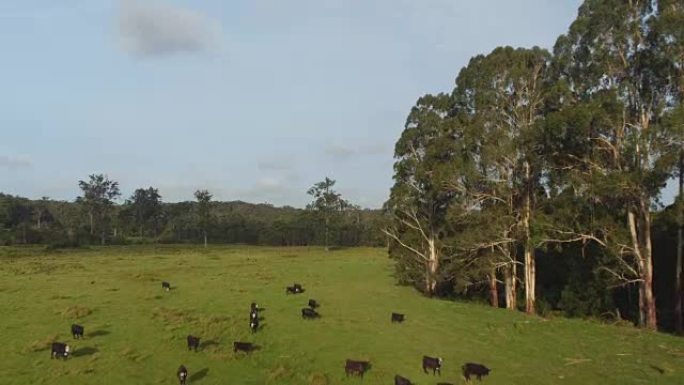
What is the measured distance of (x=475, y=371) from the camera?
998 inches

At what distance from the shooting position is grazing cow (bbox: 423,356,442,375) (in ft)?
85.5

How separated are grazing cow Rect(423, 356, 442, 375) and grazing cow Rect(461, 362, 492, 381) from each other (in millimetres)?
1191

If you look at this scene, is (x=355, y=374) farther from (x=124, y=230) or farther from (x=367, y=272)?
(x=124, y=230)

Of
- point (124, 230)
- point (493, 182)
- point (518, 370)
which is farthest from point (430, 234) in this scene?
point (124, 230)

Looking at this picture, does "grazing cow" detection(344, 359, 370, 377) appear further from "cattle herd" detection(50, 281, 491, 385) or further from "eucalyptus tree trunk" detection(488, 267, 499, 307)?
"eucalyptus tree trunk" detection(488, 267, 499, 307)

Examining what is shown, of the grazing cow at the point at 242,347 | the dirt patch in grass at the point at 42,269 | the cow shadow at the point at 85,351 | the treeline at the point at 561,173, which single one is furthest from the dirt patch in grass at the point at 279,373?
the dirt patch in grass at the point at 42,269

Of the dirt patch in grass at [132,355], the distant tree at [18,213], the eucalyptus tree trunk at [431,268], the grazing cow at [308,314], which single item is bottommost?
the dirt patch in grass at [132,355]

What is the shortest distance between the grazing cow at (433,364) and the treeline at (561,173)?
1734 centimetres

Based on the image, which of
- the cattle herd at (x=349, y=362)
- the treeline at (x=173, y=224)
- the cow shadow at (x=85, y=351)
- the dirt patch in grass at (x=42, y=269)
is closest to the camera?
the cattle herd at (x=349, y=362)

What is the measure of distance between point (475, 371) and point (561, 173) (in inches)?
840

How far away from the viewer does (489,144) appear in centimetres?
4394

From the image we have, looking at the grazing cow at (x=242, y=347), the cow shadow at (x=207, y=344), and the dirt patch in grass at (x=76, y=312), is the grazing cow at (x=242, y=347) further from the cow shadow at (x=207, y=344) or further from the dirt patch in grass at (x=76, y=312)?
the dirt patch in grass at (x=76, y=312)

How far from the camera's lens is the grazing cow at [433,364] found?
26.1 metres

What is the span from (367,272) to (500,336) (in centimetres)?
3585
